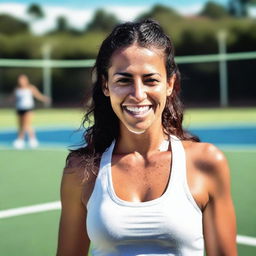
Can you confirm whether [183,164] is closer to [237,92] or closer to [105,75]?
[105,75]

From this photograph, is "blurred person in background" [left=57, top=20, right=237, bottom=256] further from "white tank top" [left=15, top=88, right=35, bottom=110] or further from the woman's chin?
"white tank top" [left=15, top=88, right=35, bottom=110]

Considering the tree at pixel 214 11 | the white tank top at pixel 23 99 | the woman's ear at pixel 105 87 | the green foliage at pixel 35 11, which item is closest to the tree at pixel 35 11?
the green foliage at pixel 35 11

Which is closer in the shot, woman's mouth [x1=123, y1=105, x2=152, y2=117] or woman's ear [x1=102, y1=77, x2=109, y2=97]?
woman's mouth [x1=123, y1=105, x2=152, y2=117]

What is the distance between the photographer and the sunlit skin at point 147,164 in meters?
2.26

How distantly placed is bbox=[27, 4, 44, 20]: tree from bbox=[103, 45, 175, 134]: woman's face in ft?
171

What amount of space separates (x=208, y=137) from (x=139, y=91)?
555 inches

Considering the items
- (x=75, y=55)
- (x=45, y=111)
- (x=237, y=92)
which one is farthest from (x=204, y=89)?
(x=75, y=55)

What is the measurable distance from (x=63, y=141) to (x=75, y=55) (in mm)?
32316

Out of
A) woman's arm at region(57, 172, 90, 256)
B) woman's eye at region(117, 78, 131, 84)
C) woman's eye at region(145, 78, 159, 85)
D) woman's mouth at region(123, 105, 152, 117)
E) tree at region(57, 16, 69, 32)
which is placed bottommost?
woman's arm at region(57, 172, 90, 256)

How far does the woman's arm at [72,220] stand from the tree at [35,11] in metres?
52.2

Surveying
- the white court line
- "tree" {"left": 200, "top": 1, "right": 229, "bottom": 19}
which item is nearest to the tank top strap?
the white court line

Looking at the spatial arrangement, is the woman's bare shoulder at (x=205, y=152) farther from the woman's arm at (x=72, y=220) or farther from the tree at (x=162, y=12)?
the tree at (x=162, y=12)

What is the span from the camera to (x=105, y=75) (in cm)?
242

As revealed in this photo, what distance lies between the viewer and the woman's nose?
226cm
